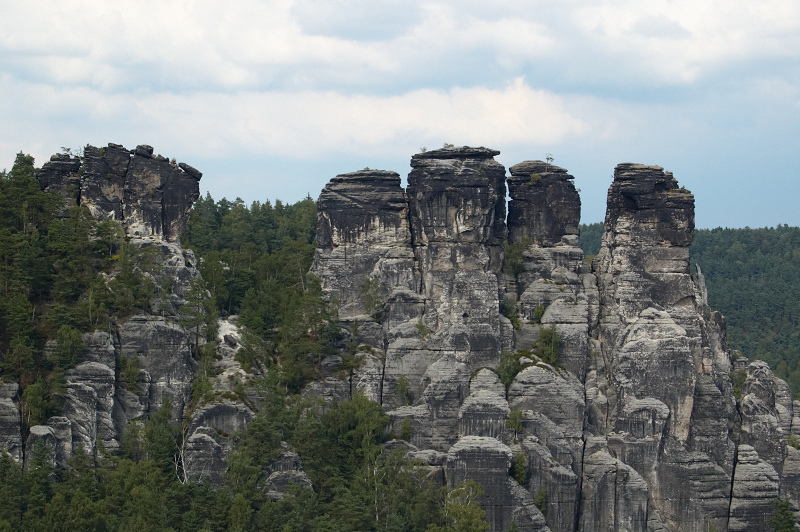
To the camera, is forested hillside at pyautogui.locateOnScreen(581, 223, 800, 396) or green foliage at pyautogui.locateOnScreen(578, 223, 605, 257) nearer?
forested hillside at pyautogui.locateOnScreen(581, 223, 800, 396)

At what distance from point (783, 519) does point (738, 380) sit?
1069 centimetres

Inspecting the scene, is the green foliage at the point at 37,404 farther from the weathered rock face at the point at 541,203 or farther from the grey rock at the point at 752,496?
the grey rock at the point at 752,496

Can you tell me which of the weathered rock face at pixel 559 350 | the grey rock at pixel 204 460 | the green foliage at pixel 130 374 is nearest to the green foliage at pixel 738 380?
the weathered rock face at pixel 559 350

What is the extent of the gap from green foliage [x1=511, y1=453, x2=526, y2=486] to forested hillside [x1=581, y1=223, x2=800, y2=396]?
48.9 m

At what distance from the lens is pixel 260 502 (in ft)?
226

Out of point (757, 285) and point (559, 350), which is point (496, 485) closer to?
point (559, 350)

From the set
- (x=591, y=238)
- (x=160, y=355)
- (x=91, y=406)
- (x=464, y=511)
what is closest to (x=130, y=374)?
(x=160, y=355)

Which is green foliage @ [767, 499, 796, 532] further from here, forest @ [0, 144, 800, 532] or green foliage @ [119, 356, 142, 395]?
green foliage @ [119, 356, 142, 395]

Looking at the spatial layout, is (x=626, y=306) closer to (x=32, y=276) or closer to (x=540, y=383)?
(x=540, y=383)

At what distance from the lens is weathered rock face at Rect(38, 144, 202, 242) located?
78.8m

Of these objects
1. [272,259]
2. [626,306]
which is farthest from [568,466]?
[272,259]

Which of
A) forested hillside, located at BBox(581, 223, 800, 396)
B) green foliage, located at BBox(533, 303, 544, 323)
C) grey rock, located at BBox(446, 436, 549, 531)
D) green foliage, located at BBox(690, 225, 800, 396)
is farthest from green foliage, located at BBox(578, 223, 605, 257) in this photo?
grey rock, located at BBox(446, 436, 549, 531)

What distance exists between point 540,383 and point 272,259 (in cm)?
1879

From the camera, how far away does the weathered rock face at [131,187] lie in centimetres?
7875
